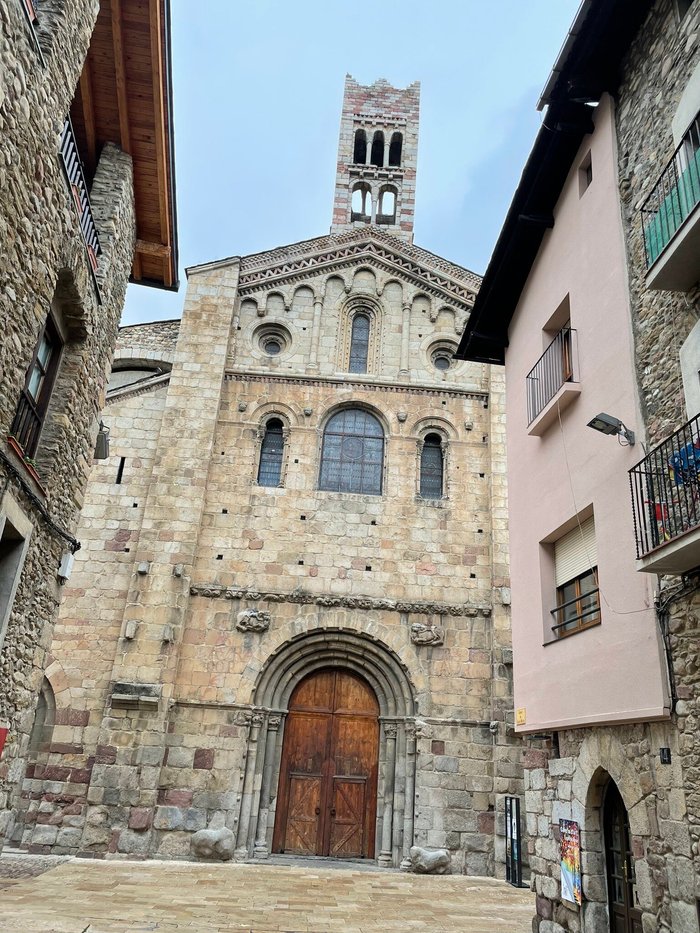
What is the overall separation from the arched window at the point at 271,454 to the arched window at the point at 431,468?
3353mm

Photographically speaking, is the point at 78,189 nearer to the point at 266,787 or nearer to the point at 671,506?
the point at 671,506

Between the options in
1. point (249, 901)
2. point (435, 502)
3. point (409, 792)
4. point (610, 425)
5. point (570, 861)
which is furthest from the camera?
→ point (435, 502)

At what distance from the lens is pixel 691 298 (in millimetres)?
6473

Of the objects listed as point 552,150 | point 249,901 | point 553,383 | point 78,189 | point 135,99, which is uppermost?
point 135,99

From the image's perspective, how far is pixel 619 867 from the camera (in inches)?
278

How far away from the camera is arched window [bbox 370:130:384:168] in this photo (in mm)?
25203

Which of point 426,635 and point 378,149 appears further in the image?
point 378,149

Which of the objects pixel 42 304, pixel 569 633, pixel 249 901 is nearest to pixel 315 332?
pixel 42 304

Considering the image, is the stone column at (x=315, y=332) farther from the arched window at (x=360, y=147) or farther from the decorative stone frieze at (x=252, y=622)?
the arched window at (x=360, y=147)

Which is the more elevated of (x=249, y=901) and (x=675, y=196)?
(x=675, y=196)

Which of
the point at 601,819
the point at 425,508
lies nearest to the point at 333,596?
the point at 425,508

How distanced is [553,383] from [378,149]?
62.1 feet

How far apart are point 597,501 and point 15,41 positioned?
669 centimetres

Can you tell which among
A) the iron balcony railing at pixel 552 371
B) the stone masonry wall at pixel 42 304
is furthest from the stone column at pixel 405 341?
the stone masonry wall at pixel 42 304
